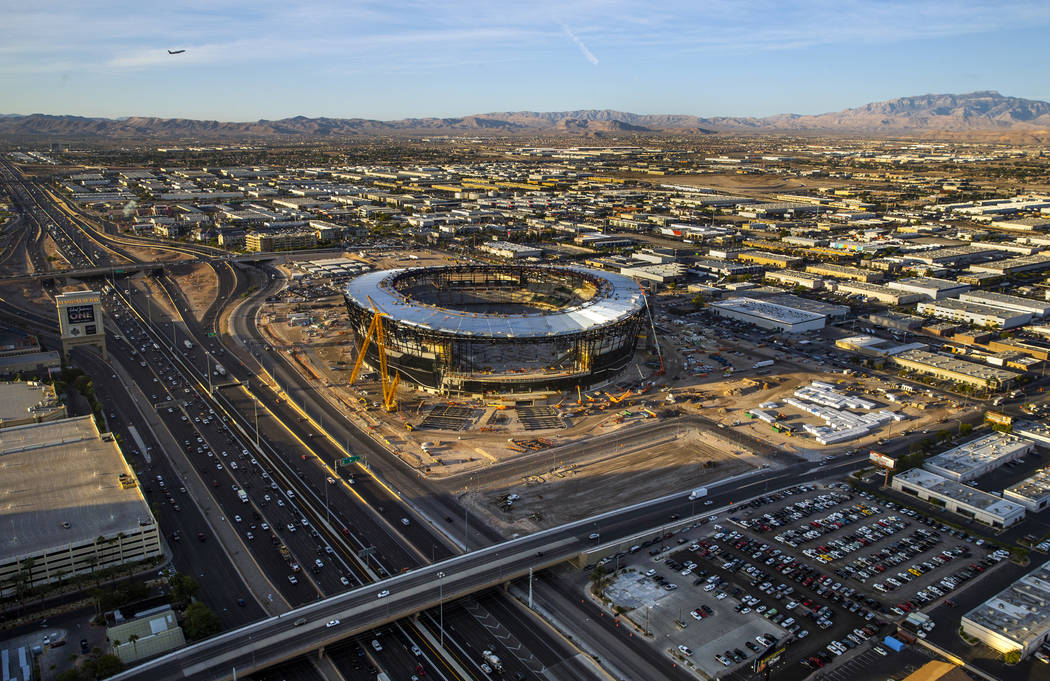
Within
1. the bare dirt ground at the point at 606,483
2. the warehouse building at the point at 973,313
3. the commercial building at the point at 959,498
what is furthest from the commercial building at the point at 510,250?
the commercial building at the point at 959,498

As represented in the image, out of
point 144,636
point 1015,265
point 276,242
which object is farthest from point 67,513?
point 1015,265

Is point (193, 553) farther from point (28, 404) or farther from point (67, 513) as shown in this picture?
point (28, 404)

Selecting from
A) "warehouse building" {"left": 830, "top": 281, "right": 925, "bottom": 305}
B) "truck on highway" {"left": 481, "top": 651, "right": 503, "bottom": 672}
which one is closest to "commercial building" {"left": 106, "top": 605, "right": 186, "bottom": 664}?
"truck on highway" {"left": 481, "top": 651, "right": 503, "bottom": 672}

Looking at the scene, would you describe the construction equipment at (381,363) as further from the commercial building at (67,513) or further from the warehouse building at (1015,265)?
the warehouse building at (1015,265)

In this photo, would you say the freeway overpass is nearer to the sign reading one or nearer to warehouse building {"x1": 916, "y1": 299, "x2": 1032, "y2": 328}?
the sign reading one

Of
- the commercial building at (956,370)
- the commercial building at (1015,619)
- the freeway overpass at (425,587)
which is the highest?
the commercial building at (956,370)

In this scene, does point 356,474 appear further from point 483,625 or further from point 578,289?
point 578,289

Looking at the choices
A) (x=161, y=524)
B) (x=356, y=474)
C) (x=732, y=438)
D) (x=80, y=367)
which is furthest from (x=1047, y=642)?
(x=80, y=367)
